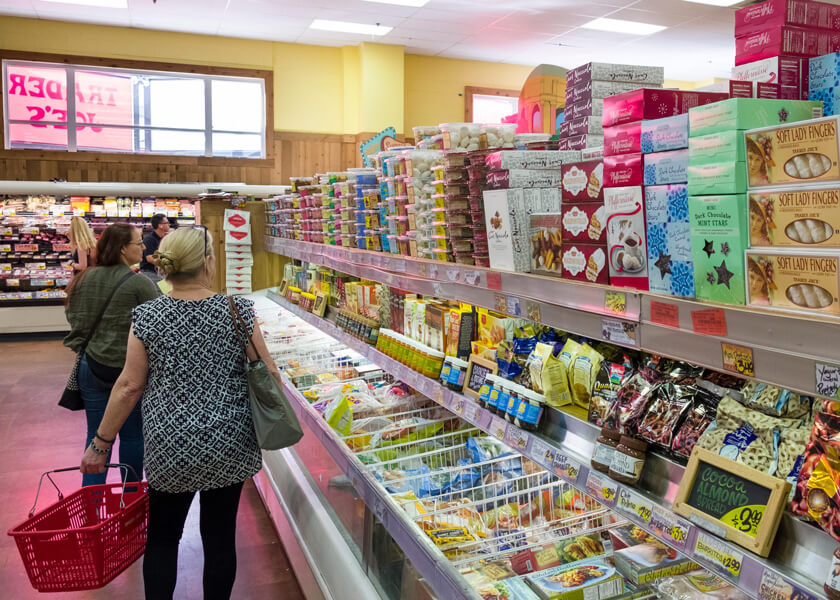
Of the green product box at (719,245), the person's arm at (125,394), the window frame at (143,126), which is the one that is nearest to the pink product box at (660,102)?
the green product box at (719,245)

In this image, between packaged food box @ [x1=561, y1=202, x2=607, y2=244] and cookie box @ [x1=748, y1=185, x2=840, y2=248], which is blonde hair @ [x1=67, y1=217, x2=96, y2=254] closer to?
packaged food box @ [x1=561, y1=202, x2=607, y2=244]

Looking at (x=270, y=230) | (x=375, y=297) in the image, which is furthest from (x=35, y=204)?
(x=375, y=297)

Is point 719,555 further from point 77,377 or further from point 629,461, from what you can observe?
point 77,377

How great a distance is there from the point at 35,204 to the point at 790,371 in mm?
11199

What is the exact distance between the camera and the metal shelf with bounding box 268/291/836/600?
1.04 metres

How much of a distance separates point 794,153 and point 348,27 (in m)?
9.83

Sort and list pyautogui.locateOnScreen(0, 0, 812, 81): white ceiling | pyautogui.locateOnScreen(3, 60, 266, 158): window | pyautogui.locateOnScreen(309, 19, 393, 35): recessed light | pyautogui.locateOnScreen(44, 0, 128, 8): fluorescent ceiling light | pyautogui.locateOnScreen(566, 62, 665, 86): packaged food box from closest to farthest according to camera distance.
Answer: pyautogui.locateOnScreen(566, 62, 665, 86): packaged food box, pyautogui.locateOnScreen(44, 0, 128, 8): fluorescent ceiling light, pyautogui.locateOnScreen(0, 0, 812, 81): white ceiling, pyautogui.locateOnScreen(309, 19, 393, 35): recessed light, pyautogui.locateOnScreen(3, 60, 266, 158): window

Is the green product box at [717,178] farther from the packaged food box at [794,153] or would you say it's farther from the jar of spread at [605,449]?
the jar of spread at [605,449]

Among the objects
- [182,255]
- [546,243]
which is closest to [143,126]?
[182,255]

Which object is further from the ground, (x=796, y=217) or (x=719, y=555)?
(x=796, y=217)

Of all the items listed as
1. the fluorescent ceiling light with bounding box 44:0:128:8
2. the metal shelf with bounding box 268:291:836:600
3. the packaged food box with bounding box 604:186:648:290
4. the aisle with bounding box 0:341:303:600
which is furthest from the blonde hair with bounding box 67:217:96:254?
the fluorescent ceiling light with bounding box 44:0:128:8

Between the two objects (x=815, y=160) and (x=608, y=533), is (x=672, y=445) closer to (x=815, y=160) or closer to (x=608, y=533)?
(x=815, y=160)

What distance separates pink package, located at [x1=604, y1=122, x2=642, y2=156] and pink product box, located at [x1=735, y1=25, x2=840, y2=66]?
29 centimetres

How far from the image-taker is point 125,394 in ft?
8.09
